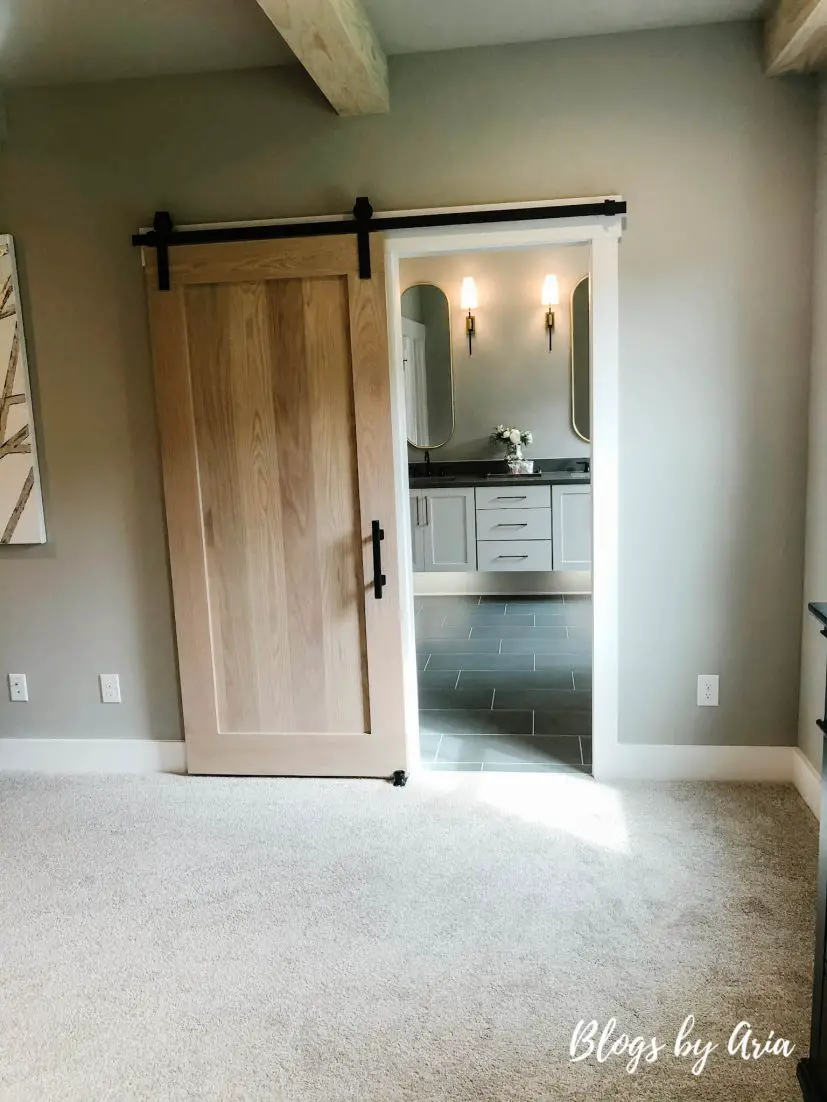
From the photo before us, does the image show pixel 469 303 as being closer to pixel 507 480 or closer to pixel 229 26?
pixel 507 480

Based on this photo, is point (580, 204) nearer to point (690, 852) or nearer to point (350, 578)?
point (350, 578)

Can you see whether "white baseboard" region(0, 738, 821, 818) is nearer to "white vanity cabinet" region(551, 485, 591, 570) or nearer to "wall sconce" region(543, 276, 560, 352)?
"white vanity cabinet" region(551, 485, 591, 570)

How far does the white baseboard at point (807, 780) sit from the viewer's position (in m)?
2.86

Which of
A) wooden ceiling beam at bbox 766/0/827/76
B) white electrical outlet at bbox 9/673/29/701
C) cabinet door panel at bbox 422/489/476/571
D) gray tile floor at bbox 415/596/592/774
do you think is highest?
wooden ceiling beam at bbox 766/0/827/76

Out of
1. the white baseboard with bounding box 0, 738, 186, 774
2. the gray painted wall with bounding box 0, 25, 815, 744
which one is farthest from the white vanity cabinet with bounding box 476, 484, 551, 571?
the white baseboard with bounding box 0, 738, 186, 774

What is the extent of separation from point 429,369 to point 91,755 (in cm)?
382

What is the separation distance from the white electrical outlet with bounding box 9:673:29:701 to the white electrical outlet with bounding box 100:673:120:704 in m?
0.34

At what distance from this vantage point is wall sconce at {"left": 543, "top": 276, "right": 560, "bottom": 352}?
237 inches

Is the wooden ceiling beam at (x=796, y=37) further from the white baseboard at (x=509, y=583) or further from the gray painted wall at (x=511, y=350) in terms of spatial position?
the white baseboard at (x=509, y=583)

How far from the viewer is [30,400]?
130 inches

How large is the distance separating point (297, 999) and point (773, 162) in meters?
2.94

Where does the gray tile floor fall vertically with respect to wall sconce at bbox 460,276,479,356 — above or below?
below

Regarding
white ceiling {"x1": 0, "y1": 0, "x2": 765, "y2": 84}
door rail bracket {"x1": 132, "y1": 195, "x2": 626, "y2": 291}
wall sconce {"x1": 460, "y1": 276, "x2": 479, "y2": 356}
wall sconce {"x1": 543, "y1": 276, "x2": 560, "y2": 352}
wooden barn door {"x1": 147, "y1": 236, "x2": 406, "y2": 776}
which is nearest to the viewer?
white ceiling {"x1": 0, "y1": 0, "x2": 765, "y2": 84}

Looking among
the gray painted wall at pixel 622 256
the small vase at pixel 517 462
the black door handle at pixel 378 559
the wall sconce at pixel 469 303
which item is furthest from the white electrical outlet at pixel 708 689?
the wall sconce at pixel 469 303
